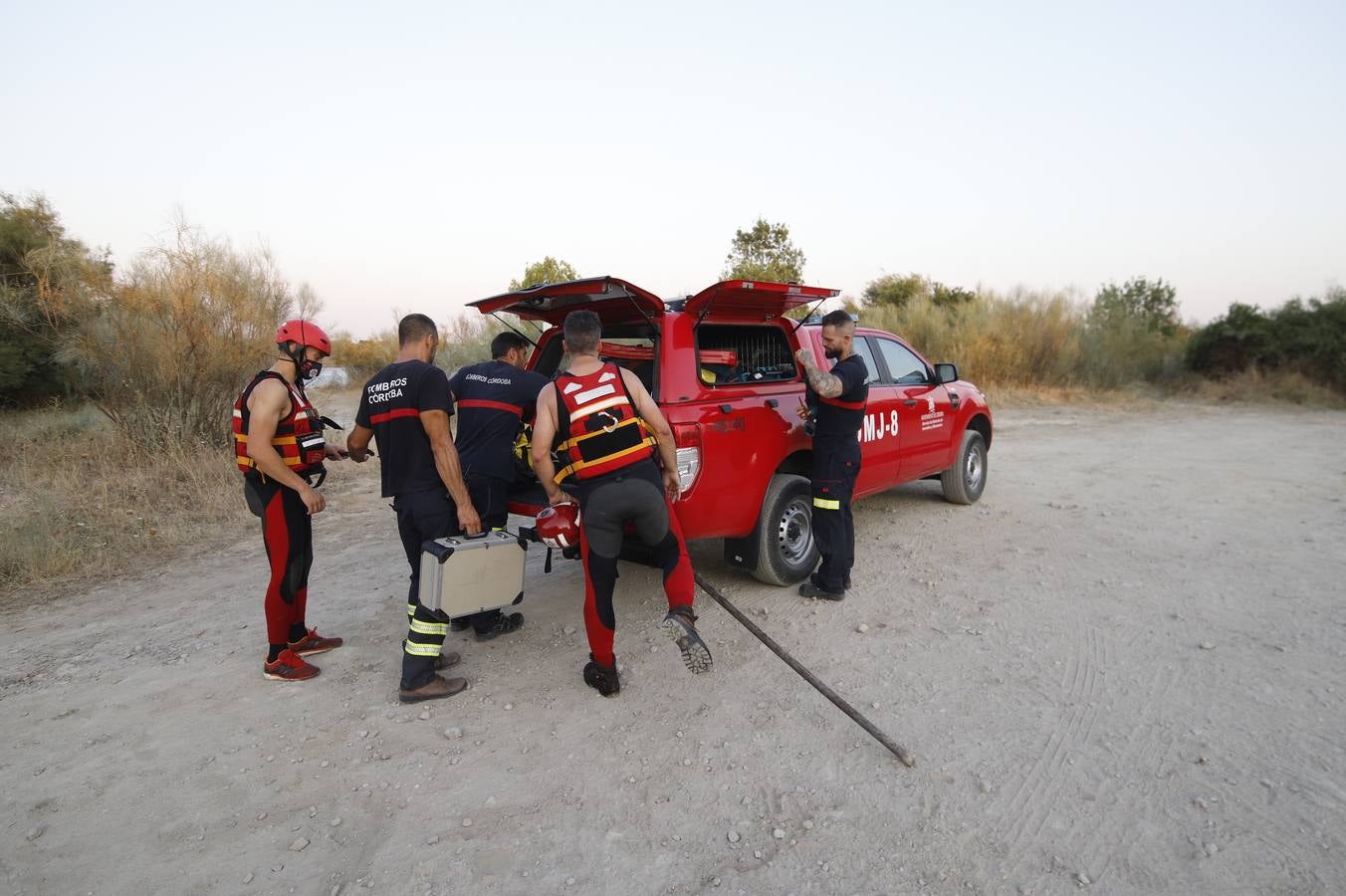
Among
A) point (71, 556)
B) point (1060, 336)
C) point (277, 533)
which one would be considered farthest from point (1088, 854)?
point (1060, 336)

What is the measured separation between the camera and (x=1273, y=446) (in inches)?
409

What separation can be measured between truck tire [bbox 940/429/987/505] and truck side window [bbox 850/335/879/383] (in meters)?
1.51

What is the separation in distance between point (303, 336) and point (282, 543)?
1.02 meters

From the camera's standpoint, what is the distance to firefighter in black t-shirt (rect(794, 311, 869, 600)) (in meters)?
4.12

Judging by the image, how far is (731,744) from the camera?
9.46ft

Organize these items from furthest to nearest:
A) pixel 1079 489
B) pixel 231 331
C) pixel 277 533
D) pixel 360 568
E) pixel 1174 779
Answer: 1. pixel 231 331
2. pixel 1079 489
3. pixel 360 568
4. pixel 277 533
5. pixel 1174 779

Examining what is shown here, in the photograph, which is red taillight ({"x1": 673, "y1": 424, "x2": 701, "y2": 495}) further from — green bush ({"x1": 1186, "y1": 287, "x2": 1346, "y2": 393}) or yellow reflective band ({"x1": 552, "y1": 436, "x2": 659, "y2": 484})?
green bush ({"x1": 1186, "y1": 287, "x2": 1346, "y2": 393})

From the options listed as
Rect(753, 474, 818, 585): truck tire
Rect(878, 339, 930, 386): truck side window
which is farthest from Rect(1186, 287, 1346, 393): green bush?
Rect(753, 474, 818, 585): truck tire

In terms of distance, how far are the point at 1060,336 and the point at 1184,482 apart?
11456 mm

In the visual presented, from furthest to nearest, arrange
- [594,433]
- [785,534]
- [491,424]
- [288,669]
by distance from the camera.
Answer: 1. [785,534]
2. [491,424]
3. [288,669]
4. [594,433]

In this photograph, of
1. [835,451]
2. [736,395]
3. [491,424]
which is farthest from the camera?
[835,451]

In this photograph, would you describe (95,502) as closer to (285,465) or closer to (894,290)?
(285,465)

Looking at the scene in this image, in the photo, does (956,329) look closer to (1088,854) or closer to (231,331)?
(231,331)

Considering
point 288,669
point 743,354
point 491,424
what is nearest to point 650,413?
point 491,424
